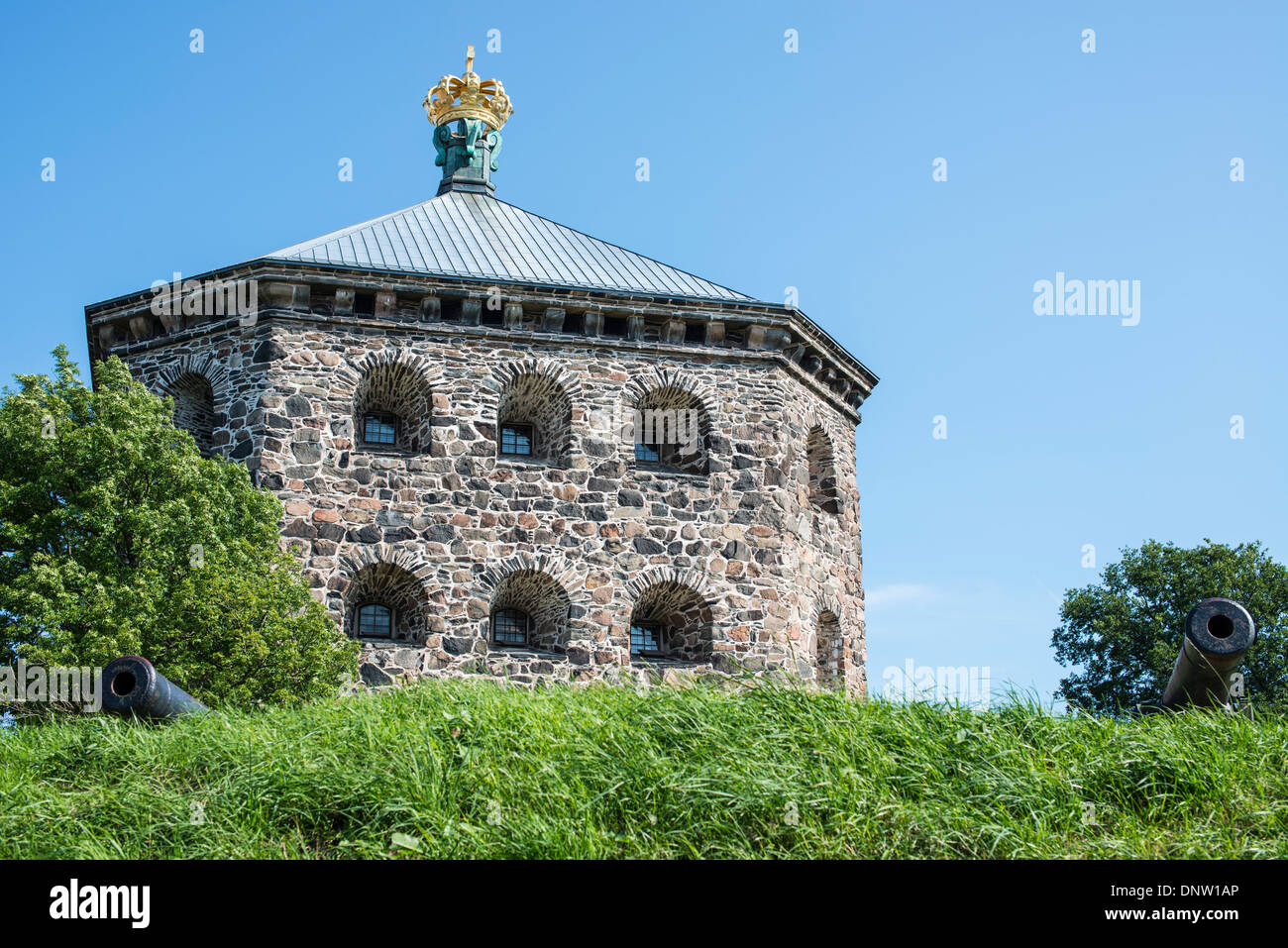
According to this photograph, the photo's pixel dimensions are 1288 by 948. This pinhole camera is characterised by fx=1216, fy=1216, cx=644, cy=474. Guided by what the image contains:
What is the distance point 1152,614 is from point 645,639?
1732 centimetres

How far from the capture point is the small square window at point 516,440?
20250mm

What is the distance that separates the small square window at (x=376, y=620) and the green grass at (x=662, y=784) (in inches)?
310

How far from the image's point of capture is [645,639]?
1977 centimetres

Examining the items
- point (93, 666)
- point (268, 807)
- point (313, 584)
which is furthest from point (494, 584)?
point (268, 807)

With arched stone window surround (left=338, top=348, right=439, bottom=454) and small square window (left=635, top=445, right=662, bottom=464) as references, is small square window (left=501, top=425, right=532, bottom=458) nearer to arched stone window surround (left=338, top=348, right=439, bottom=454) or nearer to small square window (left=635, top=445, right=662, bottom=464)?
arched stone window surround (left=338, top=348, right=439, bottom=454)

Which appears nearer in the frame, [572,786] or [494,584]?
[572,786]

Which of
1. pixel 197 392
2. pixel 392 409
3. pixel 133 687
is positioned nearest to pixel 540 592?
pixel 392 409

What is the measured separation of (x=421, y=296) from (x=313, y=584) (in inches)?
198

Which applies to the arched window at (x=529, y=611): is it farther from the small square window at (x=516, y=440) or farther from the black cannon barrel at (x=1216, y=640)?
the black cannon barrel at (x=1216, y=640)

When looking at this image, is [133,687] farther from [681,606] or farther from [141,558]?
[681,606]

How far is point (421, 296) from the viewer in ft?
64.8

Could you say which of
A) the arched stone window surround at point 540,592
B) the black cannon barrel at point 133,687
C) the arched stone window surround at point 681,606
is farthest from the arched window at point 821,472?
the black cannon barrel at point 133,687
